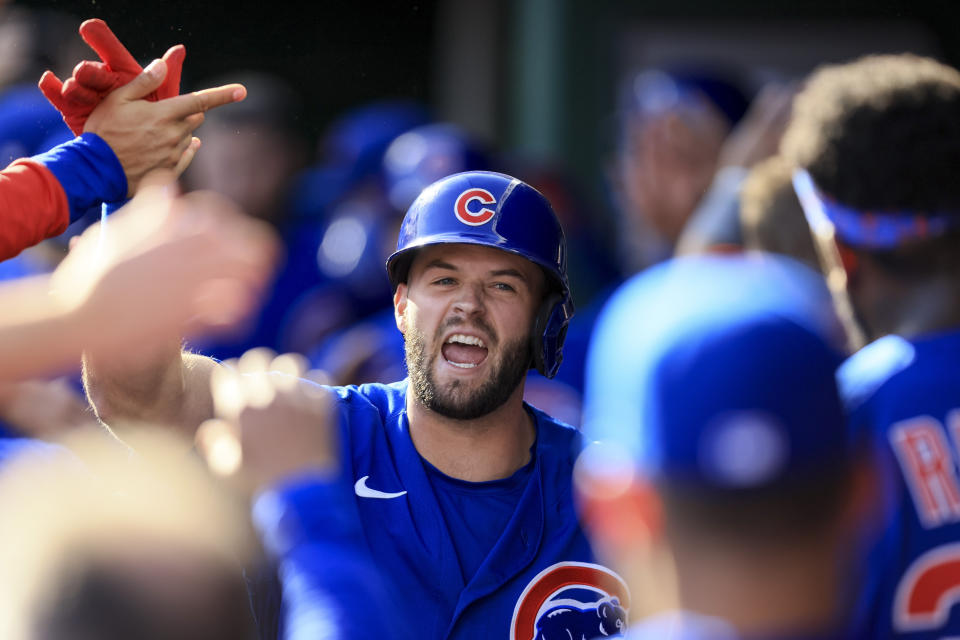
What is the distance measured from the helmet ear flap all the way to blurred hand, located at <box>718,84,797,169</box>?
1912 mm

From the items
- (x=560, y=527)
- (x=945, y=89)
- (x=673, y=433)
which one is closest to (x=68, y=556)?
(x=673, y=433)

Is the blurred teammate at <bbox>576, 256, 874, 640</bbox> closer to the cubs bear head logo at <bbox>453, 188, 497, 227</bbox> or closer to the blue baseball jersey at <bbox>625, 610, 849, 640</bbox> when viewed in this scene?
the blue baseball jersey at <bbox>625, 610, 849, 640</bbox>

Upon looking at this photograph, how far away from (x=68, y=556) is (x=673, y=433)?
2.53 feet

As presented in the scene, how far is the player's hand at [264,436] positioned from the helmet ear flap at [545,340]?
1.56 metres

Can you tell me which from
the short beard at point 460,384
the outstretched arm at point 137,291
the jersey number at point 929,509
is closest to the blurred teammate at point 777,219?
the short beard at point 460,384

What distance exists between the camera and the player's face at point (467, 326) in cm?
343

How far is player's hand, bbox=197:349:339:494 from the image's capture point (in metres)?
1.90

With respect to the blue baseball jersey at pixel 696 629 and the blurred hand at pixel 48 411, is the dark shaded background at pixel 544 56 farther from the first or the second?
the blue baseball jersey at pixel 696 629

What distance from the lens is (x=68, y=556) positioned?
4.69 feet

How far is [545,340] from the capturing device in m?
3.52

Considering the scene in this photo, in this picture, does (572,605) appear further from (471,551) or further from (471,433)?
(471,433)

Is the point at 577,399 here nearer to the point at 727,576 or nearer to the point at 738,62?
the point at 727,576

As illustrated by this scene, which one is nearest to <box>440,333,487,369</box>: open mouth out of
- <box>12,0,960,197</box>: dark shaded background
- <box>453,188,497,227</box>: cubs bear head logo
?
<box>453,188,497,227</box>: cubs bear head logo

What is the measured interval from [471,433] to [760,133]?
2478 millimetres
